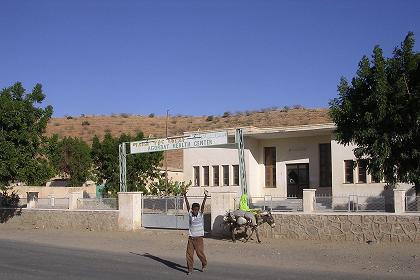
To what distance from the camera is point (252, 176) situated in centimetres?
3459

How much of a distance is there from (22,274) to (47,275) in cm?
62

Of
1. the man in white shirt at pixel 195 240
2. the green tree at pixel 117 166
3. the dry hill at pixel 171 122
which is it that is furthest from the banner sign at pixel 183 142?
the dry hill at pixel 171 122

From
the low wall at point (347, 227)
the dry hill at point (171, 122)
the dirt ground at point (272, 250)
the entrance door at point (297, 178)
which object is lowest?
the dirt ground at point (272, 250)

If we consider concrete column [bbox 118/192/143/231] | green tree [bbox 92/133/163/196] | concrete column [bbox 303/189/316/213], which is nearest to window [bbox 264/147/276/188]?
green tree [bbox 92/133/163/196]

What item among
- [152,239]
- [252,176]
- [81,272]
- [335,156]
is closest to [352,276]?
[81,272]

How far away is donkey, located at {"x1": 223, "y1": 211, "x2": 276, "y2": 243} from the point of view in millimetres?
19438

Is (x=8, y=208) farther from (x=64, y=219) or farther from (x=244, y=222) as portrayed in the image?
(x=244, y=222)

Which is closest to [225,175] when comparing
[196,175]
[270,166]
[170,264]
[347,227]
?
[196,175]

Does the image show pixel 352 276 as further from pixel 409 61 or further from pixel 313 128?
pixel 313 128

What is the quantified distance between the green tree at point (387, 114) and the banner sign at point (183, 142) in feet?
15.7

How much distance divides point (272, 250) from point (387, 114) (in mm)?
6194

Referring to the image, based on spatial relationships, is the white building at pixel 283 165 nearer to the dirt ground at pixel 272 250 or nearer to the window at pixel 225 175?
the window at pixel 225 175

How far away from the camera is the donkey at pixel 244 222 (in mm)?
19438

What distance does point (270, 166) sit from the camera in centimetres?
3547
